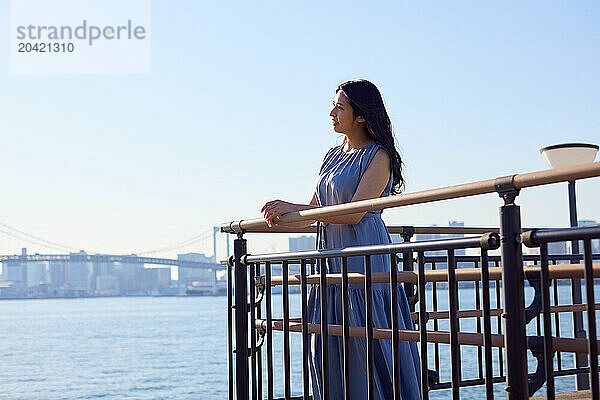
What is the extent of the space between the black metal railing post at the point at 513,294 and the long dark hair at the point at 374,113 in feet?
3.30

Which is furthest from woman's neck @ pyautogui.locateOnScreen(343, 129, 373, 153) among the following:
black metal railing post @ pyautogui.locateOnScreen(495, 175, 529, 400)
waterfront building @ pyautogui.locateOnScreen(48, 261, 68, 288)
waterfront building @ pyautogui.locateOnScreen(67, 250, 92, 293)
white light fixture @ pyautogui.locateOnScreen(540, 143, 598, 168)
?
waterfront building @ pyautogui.locateOnScreen(48, 261, 68, 288)

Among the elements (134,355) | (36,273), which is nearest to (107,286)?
(36,273)

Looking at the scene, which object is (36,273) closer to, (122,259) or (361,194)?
(122,259)

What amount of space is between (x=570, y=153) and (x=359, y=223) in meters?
3.11

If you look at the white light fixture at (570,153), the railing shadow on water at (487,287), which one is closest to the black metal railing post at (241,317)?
the railing shadow on water at (487,287)

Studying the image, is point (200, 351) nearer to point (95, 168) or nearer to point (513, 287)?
point (95, 168)

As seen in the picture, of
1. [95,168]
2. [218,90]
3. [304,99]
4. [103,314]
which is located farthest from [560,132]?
[103,314]

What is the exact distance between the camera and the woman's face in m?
2.55

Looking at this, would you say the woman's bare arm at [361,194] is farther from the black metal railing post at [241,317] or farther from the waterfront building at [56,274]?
the waterfront building at [56,274]

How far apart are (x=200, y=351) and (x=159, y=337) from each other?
24.2 feet

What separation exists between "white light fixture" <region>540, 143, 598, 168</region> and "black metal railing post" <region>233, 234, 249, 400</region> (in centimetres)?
308

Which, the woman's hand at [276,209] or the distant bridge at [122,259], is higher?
the distant bridge at [122,259]

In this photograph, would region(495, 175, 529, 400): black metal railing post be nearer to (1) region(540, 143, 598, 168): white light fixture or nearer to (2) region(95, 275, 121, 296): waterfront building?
(1) region(540, 143, 598, 168): white light fixture

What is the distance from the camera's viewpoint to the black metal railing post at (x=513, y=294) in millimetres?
1508
